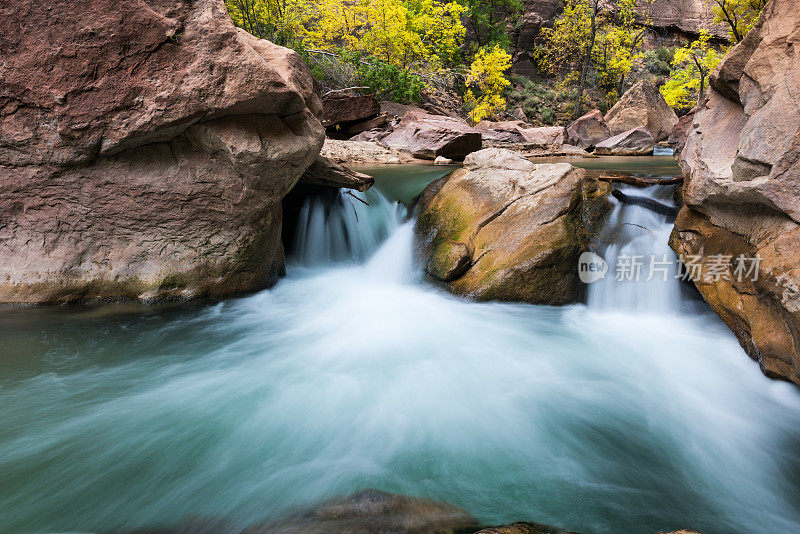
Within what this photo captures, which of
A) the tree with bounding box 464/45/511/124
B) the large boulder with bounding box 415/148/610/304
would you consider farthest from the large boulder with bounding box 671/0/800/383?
A: the tree with bounding box 464/45/511/124

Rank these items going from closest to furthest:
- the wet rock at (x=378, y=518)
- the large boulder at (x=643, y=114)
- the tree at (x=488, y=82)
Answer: the wet rock at (x=378, y=518) → the large boulder at (x=643, y=114) → the tree at (x=488, y=82)

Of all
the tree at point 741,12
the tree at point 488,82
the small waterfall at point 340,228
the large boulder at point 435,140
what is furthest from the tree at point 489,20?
the small waterfall at point 340,228

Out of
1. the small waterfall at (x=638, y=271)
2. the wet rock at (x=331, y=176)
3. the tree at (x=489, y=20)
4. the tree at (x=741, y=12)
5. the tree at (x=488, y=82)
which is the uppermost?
the tree at (x=489, y=20)

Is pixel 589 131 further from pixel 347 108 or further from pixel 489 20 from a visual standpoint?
pixel 489 20

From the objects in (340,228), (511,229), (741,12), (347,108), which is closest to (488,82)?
(347,108)

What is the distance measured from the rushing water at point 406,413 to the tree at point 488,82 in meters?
18.6

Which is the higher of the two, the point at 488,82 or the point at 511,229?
the point at 488,82

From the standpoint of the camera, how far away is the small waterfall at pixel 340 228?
6.34 meters

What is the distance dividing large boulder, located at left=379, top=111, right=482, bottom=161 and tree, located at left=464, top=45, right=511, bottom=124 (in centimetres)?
912

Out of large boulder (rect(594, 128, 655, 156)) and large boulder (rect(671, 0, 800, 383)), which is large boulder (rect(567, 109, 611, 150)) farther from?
large boulder (rect(671, 0, 800, 383))

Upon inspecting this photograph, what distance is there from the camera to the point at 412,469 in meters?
2.37

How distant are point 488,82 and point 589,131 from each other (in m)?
6.79

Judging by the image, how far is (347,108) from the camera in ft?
48.0

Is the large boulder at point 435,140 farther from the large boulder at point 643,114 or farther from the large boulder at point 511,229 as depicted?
the large boulder at point 643,114
